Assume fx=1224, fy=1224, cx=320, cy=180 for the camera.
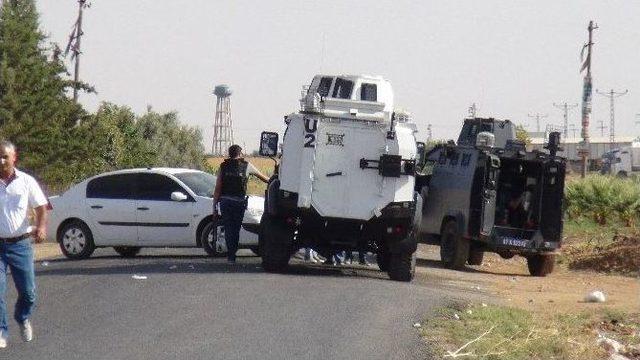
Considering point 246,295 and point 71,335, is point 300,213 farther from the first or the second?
point 71,335

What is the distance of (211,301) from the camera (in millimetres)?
14117

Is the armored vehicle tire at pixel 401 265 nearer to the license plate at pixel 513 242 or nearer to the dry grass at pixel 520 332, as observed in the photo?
the dry grass at pixel 520 332

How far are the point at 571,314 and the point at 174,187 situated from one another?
8.46 m

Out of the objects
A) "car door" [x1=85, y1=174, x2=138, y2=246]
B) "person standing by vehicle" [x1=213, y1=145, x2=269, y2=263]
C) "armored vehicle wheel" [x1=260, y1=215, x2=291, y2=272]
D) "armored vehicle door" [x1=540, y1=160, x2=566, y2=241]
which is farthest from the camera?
"armored vehicle door" [x1=540, y1=160, x2=566, y2=241]

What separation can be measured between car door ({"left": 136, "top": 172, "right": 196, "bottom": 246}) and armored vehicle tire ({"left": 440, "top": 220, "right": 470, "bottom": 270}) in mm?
5586

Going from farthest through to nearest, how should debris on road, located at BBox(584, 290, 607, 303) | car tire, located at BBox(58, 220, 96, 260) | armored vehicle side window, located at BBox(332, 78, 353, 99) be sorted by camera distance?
car tire, located at BBox(58, 220, 96, 260), armored vehicle side window, located at BBox(332, 78, 353, 99), debris on road, located at BBox(584, 290, 607, 303)

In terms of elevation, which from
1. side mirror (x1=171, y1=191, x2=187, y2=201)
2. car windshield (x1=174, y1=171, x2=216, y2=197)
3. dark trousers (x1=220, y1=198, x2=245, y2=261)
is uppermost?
car windshield (x1=174, y1=171, x2=216, y2=197)

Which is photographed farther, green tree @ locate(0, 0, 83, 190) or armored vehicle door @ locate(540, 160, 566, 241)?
green tree @ locate(0, 0, 83, 190)

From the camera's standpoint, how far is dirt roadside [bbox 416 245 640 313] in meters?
18.4

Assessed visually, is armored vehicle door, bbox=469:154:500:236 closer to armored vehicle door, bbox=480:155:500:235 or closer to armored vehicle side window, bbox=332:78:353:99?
armored vehicle door, bbox=480:155:500:235

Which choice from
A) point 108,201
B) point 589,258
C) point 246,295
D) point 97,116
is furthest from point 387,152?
point 97,116

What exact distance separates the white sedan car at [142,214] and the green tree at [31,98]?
28113 millimetres

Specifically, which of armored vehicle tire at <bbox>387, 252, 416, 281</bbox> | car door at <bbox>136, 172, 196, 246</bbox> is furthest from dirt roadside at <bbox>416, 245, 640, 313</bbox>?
car door at <bbox>136, 172, 196, 246</bbox>

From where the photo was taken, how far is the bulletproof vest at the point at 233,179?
19500mm
